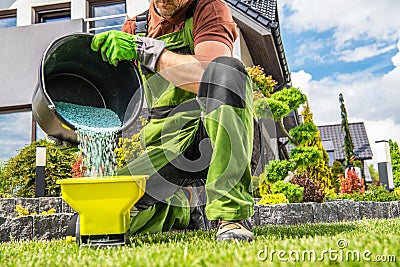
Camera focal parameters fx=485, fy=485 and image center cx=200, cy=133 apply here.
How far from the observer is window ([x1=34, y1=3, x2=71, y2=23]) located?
1102 centimetres

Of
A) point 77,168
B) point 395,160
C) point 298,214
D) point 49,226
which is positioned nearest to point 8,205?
point 77,168

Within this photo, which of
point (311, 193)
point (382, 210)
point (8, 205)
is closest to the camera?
point (8, 205)

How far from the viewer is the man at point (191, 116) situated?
7.07 ft

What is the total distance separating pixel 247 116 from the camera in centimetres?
227

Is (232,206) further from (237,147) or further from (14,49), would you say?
(14,49)

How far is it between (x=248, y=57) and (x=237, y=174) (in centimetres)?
841

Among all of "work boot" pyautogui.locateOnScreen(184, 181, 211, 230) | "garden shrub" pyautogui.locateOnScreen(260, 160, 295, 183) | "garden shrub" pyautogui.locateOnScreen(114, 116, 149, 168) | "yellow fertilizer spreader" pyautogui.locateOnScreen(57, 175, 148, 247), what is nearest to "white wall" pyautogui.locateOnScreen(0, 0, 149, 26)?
"garden shrub" pyautogui.locateOnScreen(114, 116, 149, 168)

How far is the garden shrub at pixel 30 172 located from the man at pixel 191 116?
4.01m

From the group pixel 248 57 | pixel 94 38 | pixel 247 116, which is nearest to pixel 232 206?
pixel 247 116

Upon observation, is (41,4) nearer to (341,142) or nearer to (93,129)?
(93,129)

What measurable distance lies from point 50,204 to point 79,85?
9.22 feet

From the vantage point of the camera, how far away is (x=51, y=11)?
1111 centimetres

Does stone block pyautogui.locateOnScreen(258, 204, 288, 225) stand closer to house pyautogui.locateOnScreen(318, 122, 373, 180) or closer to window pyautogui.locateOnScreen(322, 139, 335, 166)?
house pyautogui.locateOnScreen(318, 122, 373, 180)

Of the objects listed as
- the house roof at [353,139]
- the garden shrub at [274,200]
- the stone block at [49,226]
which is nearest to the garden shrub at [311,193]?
the garden shrub at [274,200]
